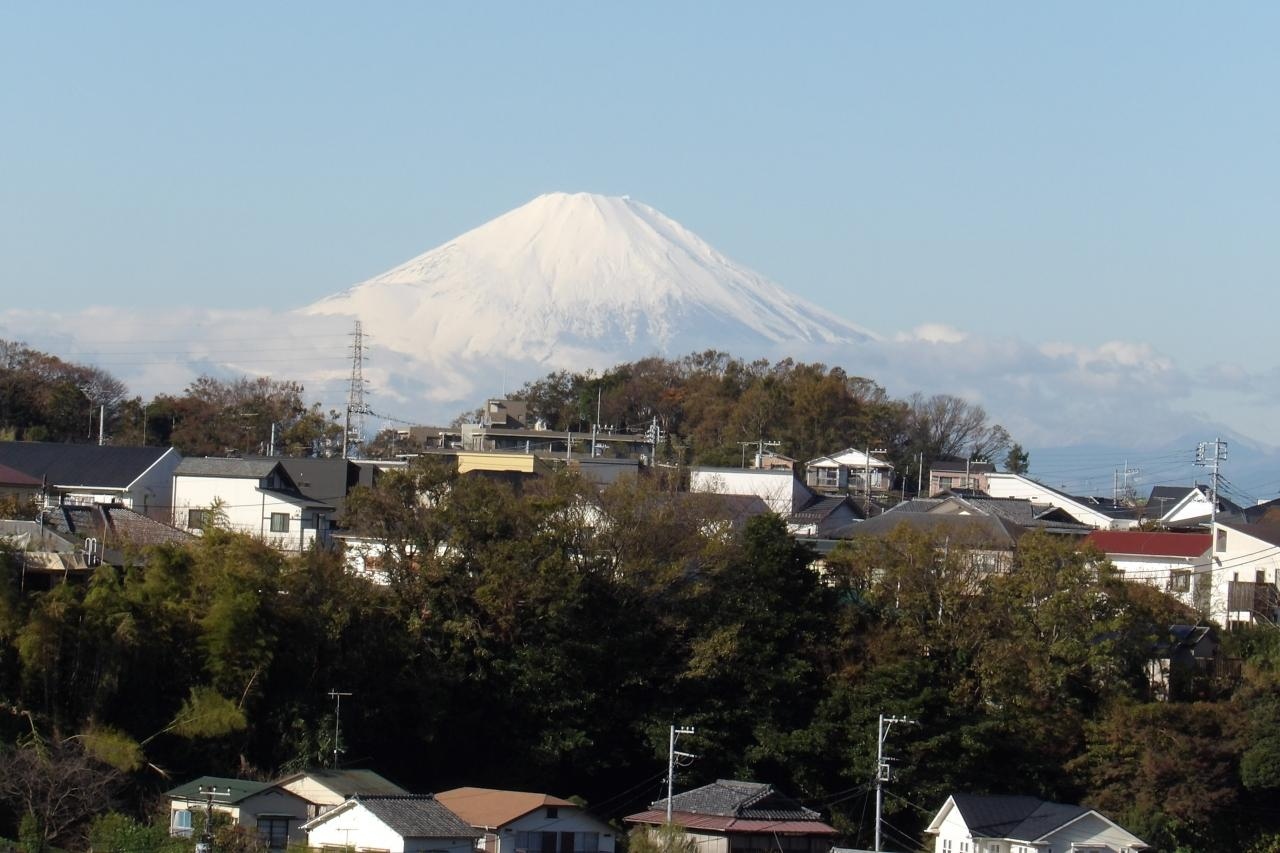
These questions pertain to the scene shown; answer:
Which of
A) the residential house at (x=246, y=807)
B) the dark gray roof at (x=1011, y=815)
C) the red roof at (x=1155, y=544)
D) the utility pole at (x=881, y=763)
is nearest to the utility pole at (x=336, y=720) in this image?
the residential house at (x=246, y=807)

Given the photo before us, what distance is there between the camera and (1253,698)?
2692 centimetres

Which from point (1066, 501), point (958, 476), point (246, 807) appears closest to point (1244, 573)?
point (1066, 501)

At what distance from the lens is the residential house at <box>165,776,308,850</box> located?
21500 mm

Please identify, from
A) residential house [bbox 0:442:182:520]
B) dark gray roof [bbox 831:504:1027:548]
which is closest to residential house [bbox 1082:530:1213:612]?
dark gray roof [bbox 831:504:1027:548]

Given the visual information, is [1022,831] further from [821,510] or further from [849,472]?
[849,472]

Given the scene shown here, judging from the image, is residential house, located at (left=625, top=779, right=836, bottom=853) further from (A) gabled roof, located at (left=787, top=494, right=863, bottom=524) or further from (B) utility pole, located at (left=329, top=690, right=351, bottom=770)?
(A) gabled roof, located at (left=787, top=494, right=863, bottom=524)

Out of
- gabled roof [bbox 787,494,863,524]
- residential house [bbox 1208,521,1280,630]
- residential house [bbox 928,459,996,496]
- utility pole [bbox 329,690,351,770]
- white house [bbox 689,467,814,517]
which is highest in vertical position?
residential house [bbox 928,459,996,496]

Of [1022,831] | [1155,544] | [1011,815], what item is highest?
[1155,544]

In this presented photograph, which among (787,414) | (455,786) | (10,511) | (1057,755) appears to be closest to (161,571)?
(455,786)

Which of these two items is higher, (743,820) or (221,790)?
(221,790)

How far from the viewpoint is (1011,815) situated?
25.2 metres

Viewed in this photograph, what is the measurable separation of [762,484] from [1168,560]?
11.3 metres

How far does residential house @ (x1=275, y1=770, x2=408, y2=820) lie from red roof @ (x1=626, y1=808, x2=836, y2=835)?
12.0 feet

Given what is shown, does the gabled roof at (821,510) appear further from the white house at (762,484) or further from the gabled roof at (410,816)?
the gabled roof at (410,816)
